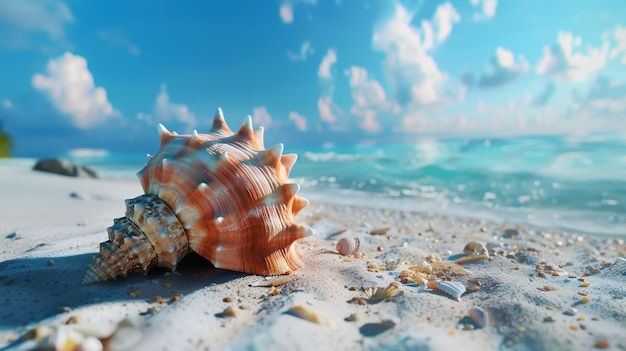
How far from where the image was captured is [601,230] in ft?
23.1

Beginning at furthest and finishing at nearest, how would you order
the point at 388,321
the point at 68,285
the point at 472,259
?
the point at 472,259
the point at 68,285
the point at 388,321

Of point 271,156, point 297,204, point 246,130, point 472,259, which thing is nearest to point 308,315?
point 297,204

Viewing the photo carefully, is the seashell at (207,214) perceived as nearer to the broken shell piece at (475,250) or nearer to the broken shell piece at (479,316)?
the broken shell piece at (479,316)

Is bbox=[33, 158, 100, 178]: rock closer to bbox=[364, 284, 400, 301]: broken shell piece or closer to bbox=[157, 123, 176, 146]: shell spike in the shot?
bbox=[157, 123, 176, 146]: shell spike

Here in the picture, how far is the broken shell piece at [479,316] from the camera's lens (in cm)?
208

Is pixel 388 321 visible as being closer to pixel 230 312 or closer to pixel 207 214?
pixel 230 312

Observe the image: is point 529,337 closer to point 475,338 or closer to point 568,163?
point 475,338

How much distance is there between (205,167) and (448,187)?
36.1 feet

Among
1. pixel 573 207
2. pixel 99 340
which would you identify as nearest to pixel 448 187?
pixel 573 207

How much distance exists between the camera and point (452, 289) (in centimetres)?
249

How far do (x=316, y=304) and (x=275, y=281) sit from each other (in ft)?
1.56

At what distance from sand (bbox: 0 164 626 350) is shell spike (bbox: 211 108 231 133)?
3.42 feet

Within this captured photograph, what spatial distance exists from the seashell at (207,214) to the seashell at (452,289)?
97 cm

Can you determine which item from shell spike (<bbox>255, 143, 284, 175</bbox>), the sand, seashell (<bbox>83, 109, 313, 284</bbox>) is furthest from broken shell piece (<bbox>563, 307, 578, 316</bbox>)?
shell spike (<bbox>255, 143, 284, 175</bbox>)
